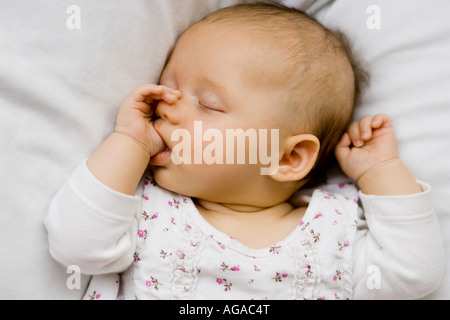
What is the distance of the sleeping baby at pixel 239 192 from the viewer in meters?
1.03

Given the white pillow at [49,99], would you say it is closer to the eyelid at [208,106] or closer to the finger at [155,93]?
the finger at [155,93]

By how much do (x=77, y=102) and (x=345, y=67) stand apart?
0.63 metres

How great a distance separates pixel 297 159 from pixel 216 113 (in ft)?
0.76

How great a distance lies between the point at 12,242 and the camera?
955 millimetres

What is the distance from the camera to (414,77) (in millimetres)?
1204

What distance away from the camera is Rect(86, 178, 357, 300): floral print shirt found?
41.9 inches

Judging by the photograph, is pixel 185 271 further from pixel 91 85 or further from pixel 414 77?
pixel 414 77

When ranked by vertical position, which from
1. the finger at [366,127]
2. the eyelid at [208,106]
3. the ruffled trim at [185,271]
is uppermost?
the eyelid at [208,106]

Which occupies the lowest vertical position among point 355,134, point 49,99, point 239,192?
point 239,192

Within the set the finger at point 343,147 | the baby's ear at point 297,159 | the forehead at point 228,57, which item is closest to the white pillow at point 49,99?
the forehead at point 228,57

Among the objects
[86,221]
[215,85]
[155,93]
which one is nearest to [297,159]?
[215,85]

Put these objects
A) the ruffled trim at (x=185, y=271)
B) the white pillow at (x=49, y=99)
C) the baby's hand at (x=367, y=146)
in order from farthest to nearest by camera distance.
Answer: the baby's hand at (x=367, y=146) < the ruffled trim at (x=185, y=271) < the white pillow at (x=49, y=99)

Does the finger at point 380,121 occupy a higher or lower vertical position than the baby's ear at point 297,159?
higher
